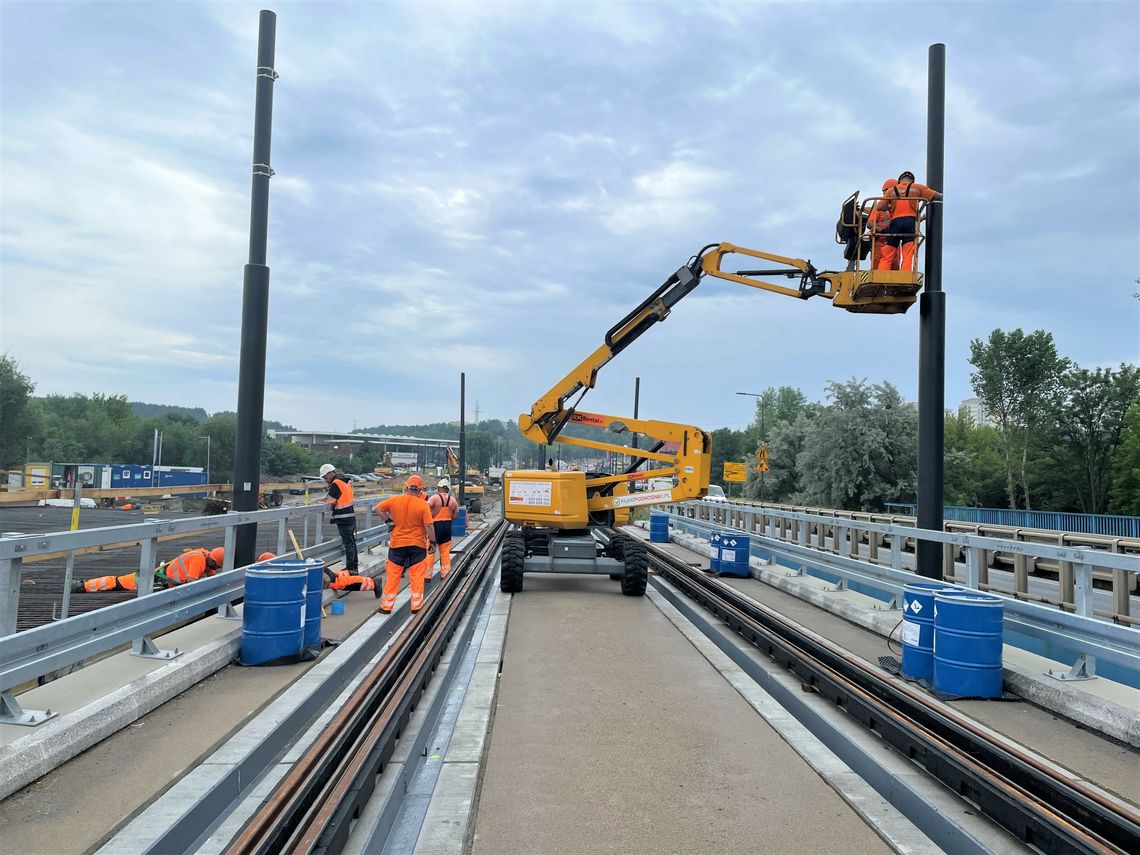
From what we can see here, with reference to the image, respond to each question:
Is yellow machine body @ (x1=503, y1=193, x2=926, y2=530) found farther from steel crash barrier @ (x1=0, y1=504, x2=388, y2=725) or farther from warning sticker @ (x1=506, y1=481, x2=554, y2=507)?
steel crash barrier @ (x1=0, y1=504, x2=388, y2=725)

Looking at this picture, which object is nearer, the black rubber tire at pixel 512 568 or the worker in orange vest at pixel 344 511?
the worker in orange vest at pixel 344 511

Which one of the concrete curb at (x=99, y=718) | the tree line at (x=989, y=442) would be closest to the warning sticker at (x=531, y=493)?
the concrete curb at (x=99, y=718)

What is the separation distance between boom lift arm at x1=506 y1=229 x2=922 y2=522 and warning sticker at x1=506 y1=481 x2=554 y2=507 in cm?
26

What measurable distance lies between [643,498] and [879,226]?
6.32 metres

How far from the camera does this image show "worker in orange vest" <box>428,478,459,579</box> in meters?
12.7

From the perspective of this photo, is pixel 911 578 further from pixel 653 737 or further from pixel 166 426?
pixel 166 426

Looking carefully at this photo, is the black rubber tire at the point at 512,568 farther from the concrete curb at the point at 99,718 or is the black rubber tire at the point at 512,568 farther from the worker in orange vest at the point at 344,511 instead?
the concrete curb at the point at 99,718

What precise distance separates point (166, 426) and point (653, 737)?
109 meters

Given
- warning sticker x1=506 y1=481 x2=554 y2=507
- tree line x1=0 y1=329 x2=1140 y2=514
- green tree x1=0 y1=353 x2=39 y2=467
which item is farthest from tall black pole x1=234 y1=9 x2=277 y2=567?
green tree x1=0 y1=353 x2=39 y2=467

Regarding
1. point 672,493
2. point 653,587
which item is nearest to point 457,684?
point 672,493

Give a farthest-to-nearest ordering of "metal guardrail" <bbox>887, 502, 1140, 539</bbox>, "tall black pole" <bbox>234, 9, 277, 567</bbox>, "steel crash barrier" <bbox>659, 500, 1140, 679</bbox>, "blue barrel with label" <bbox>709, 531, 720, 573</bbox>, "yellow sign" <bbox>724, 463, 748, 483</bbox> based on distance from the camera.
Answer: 1. "yellow sign" <bbox>724, 463, 748, 483</bbox>
2. "metal guardrail" <bbox>887, 502, 1140, 539</bbox>
3. "blue barrel with label" <bbox>709, 531, 720, 573</bbox>
4. "tall black pole" <bbox>234, 9, 277, 567</bbox>
5. "steel crash barrier" <bbox>659, 500, 1140, 679</bbox>

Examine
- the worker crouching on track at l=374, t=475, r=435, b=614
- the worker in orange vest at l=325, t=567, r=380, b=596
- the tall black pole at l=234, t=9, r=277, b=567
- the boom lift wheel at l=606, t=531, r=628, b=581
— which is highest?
the tall black pole at l=234, t=9, r=277, b=567

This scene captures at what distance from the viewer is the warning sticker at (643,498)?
45.2 feet

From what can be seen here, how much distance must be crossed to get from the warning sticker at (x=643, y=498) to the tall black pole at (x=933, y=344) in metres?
4.87
